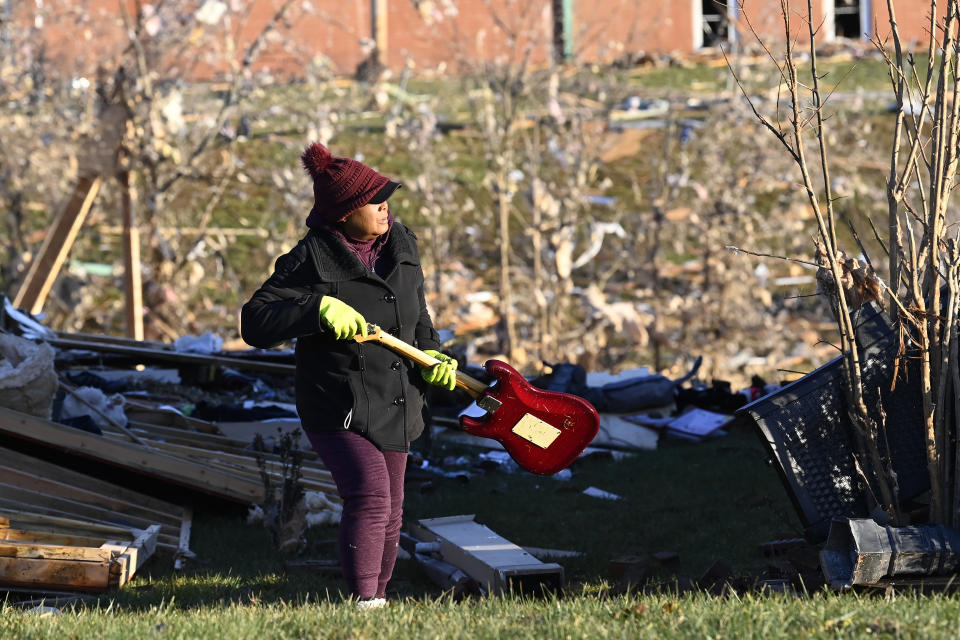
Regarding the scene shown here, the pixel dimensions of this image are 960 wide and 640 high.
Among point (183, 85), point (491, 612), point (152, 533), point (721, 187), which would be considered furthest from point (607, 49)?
point (491, 612)

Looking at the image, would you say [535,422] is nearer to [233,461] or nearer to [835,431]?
[835,431]

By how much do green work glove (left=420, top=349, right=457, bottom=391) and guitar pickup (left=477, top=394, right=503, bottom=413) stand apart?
0.66 ft

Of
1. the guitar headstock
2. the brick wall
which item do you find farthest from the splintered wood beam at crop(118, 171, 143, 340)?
the guitar headstock

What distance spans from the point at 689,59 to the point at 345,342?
20.6m

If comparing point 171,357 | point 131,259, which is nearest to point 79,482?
point 171,357

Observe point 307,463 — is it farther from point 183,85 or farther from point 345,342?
point 183,85

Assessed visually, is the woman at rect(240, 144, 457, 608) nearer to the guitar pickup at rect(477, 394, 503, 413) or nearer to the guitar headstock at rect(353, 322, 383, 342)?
the guitar headstock at rect(353, 322, 383, 342)

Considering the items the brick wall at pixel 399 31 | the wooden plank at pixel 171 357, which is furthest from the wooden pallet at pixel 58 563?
Result: the brick wall at pixel 399 31

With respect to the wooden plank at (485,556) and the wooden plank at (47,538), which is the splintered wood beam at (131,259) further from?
the wooden plank at (485,556)

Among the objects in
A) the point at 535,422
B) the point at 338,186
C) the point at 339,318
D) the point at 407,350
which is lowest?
the point at 535,422

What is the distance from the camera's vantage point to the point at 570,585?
16.7ft

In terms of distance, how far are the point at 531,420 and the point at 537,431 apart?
5 cm

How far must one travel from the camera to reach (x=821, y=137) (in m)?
4.46

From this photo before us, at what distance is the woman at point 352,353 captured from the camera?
4234 millimetres
